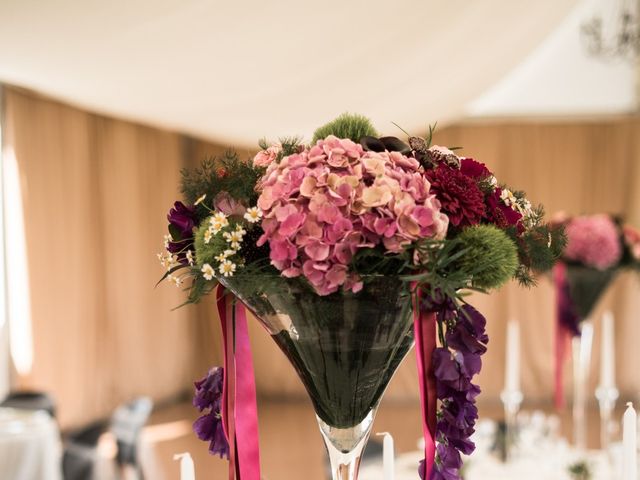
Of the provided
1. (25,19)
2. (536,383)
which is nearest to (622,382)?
(536,383)

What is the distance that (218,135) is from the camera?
23.5ft

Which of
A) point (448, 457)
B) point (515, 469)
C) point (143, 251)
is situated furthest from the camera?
point (143, 251)

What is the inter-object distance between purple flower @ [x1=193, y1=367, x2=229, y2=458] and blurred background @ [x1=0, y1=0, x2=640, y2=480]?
2.72 metres

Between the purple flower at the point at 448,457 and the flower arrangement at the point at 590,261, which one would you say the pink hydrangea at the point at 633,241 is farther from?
the purple flower at the point at 448,457

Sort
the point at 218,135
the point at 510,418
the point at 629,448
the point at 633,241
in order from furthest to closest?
the point at 218,135, the point at 633,241, the point at 510,418, the point at 629,448

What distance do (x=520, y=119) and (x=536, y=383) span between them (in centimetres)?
328

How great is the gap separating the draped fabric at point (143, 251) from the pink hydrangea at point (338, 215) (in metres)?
5.94

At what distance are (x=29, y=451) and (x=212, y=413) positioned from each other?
3.05 m

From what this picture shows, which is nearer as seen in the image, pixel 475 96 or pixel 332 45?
pixel 332 45

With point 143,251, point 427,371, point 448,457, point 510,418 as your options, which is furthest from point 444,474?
point 143,251

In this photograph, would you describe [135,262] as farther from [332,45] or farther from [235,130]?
[332,45]

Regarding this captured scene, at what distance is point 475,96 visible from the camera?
692 centimetres

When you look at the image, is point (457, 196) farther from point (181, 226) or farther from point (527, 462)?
point (527, 462)

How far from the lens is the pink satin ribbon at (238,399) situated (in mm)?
1176
